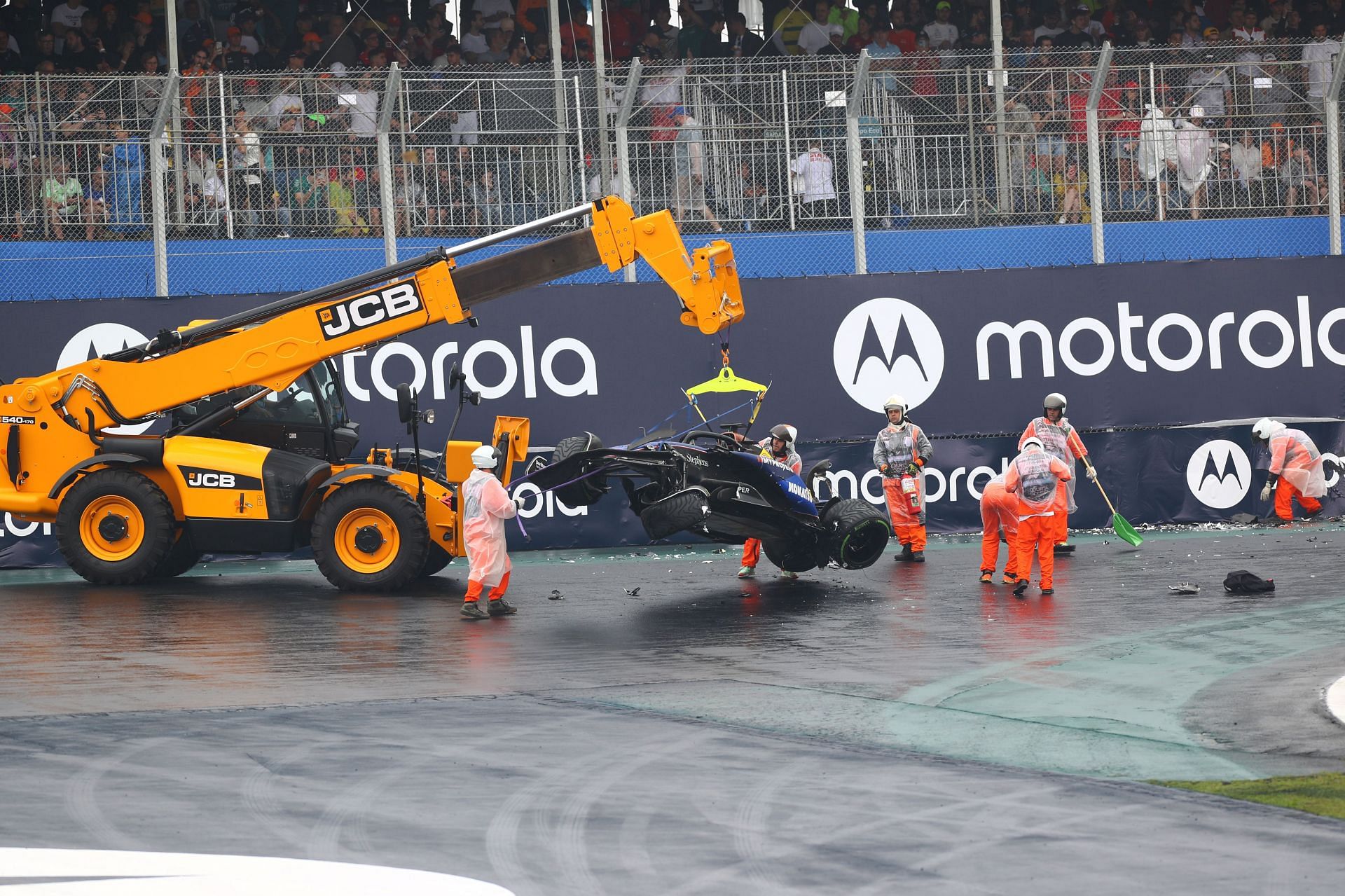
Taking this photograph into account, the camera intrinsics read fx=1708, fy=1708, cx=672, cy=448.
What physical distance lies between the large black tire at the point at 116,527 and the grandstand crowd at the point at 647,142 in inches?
181

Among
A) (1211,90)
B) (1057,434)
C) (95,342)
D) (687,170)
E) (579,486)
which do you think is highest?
(1211,90)

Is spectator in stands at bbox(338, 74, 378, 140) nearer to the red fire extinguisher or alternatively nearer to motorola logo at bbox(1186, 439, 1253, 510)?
the red fire extinguisher

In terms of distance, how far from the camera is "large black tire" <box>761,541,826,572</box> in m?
16.0

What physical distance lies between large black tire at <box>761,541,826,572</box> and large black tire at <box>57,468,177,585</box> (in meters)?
5.60

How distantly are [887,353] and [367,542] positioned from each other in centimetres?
739

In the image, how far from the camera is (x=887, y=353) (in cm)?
2031

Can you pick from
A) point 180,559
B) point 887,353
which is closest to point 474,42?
point 887,353

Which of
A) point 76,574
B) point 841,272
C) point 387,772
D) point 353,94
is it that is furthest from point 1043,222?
point 387,772

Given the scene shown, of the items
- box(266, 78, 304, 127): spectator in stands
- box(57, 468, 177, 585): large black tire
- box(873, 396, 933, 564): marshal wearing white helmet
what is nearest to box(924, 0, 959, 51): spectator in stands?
box(873, 396, 933, 564): marshal wearing white helmet

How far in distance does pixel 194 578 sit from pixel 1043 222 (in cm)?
1087

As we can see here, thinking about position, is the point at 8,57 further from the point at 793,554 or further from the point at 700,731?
the point at 700,731

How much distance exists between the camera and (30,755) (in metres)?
8.90

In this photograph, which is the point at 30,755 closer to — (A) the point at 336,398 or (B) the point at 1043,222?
(A) the point at 336,398

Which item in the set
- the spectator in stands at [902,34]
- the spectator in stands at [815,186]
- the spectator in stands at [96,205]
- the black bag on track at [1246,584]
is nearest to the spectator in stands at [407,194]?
the spectator in stands at [96,205]
